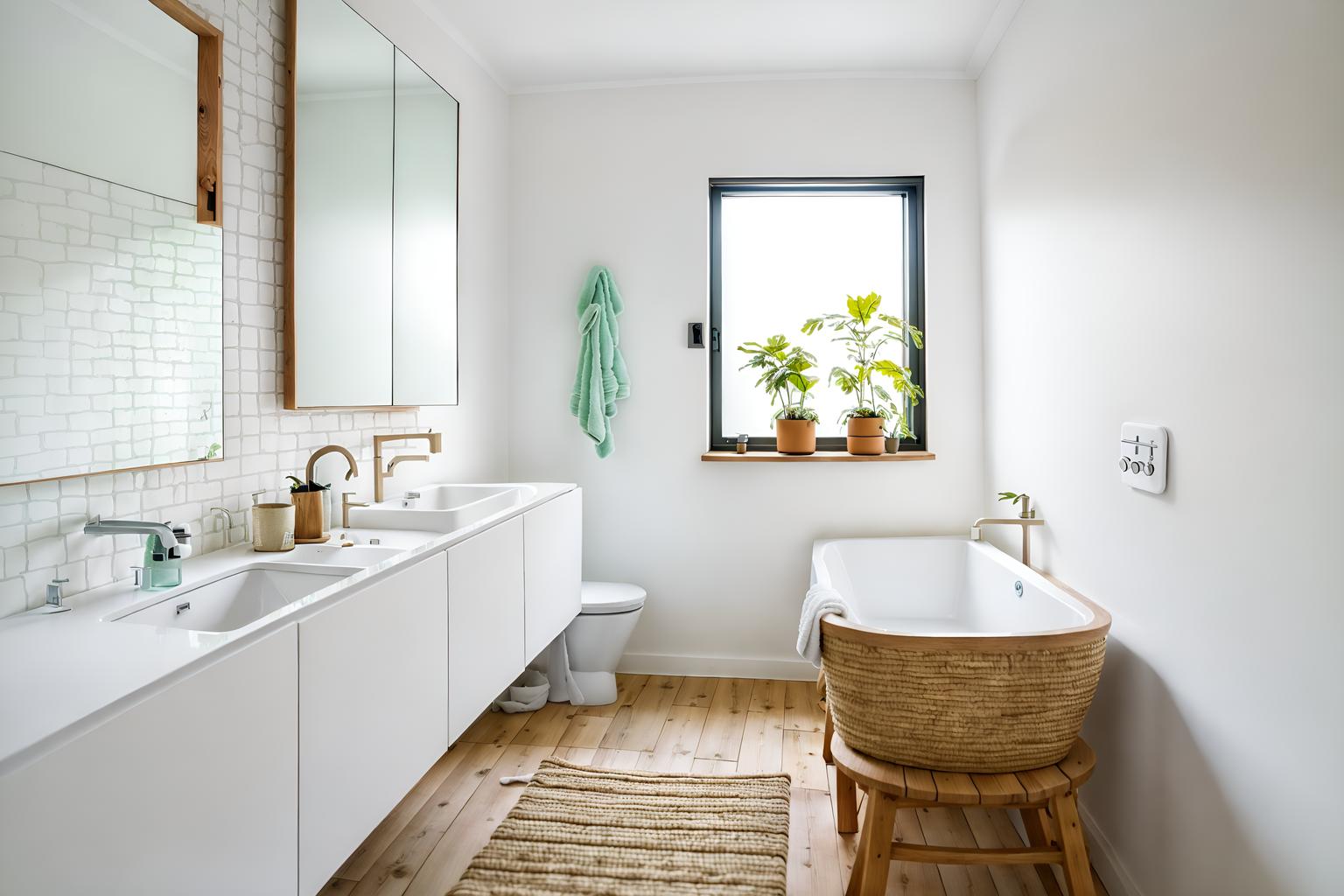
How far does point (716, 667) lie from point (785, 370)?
1240 mm

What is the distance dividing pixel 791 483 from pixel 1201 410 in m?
1.79

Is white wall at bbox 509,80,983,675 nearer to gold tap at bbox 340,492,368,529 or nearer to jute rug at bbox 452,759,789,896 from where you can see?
jute rug at bbox 452,759,789,896

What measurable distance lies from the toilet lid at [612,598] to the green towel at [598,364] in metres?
0.52

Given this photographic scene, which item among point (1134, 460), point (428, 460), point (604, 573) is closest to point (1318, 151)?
point (1134, 460)

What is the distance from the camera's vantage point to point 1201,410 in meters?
1.58

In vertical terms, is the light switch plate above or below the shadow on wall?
above

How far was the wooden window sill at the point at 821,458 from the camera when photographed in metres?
3.17

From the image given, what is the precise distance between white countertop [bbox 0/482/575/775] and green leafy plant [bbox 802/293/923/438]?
2098mm

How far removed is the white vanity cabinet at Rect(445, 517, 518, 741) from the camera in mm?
1915

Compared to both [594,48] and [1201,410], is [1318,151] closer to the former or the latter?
[1201,410]

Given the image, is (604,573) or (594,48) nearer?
(594,48)

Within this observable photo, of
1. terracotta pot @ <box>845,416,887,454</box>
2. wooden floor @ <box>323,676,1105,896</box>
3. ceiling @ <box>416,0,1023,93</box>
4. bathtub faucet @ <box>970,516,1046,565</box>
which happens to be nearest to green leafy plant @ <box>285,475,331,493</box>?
wooden floor @ <box>323,676,1105,896</box>

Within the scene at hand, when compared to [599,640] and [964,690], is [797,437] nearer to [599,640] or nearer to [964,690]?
[599,640]

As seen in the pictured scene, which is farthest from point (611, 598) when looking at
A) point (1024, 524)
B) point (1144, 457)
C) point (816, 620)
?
point (1144, 457)
